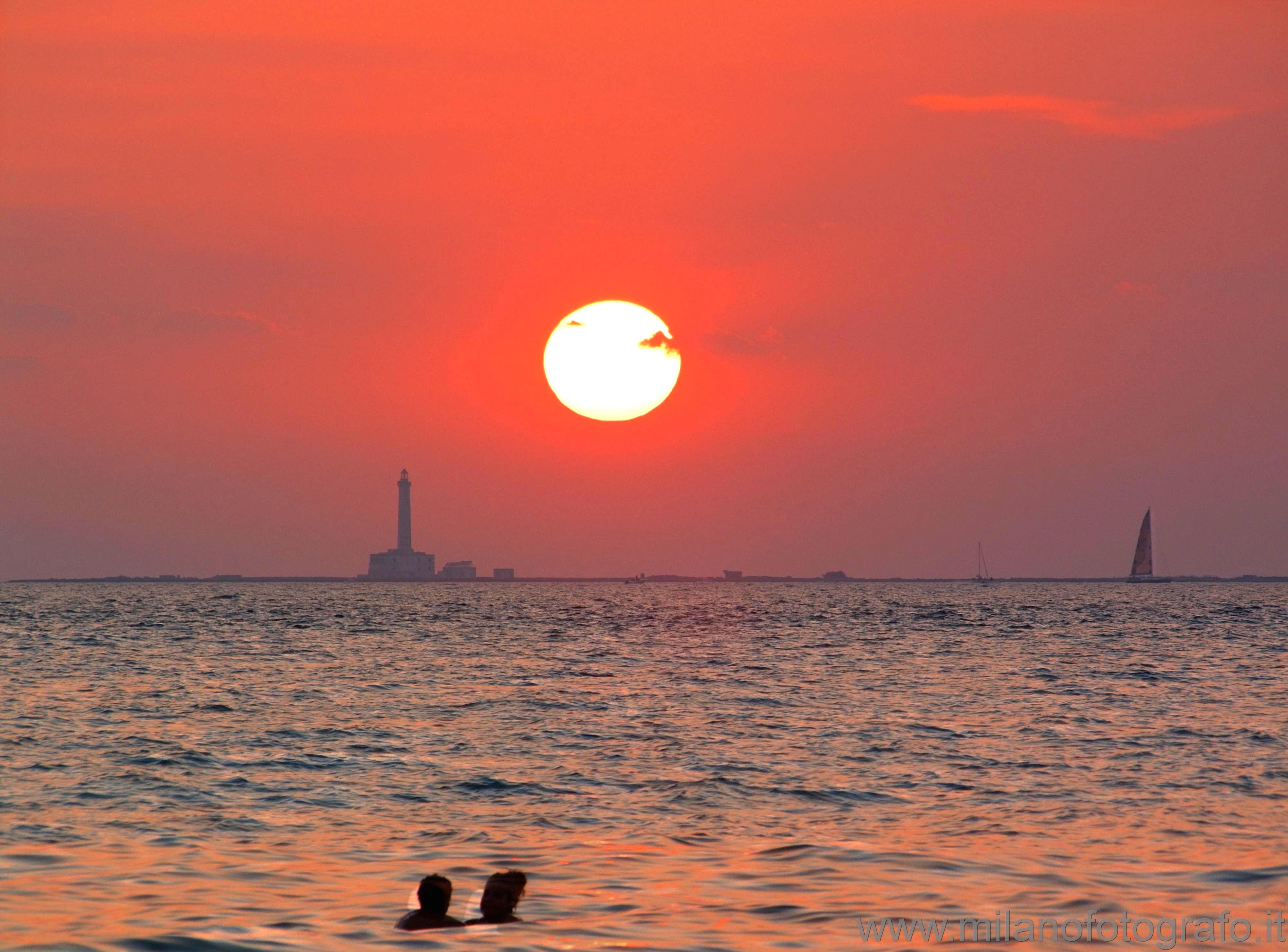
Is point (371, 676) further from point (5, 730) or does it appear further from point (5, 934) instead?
point (5, 934)

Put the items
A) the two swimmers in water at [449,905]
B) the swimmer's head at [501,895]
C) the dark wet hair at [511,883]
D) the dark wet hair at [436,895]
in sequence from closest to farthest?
1. the two swimmers in water at [449,905]
2. the dark wet hair at [436,895]
3. the swimmer's head at [501,895]
4. the dark wet hair at [511,883]

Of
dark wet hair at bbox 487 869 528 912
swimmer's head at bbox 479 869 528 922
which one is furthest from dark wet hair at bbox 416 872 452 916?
dark wet hair at bbox 487 869 528 912

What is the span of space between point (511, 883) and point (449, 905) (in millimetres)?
809

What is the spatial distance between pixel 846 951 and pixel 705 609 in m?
154

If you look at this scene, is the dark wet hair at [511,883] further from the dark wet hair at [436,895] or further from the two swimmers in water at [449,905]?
the dark wet hair at [436,895]

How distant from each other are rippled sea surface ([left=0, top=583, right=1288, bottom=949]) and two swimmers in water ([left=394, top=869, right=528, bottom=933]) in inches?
12.2

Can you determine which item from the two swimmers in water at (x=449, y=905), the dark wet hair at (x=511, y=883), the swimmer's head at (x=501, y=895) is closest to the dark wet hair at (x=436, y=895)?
the two swimmers in water at (x=449, y=905)

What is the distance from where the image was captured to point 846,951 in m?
13.9

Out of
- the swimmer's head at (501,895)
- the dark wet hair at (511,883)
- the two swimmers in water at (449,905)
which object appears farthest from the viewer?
the dark wet hair at (511,883)

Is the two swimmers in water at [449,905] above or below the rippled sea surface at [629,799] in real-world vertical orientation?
above

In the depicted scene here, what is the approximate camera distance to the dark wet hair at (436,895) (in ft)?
49.2

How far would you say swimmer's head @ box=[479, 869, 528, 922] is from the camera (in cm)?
1516

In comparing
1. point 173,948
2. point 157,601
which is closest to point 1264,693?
point 173,948

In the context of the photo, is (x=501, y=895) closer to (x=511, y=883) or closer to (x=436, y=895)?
(x=511, y=883)
